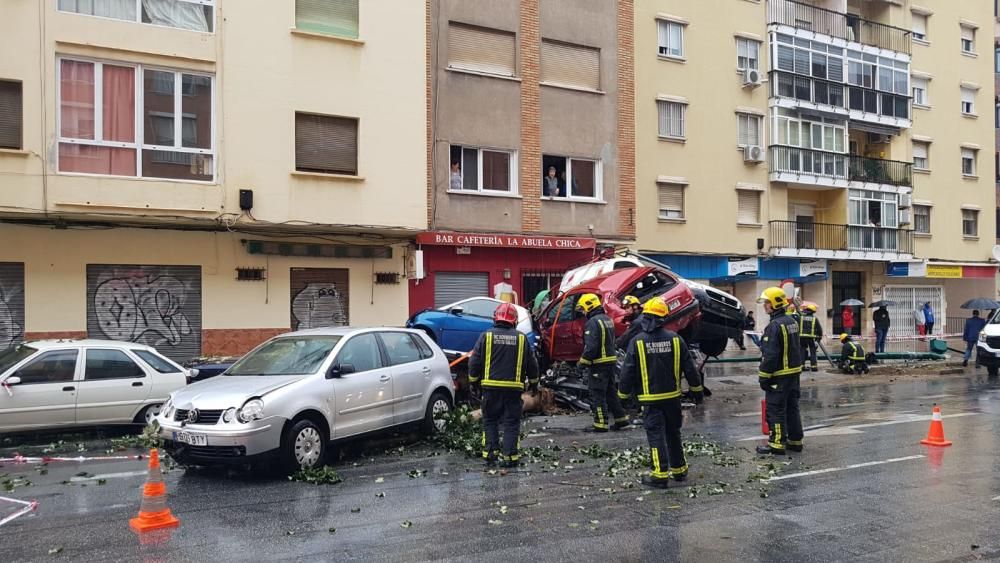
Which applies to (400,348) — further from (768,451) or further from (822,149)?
(822,149)

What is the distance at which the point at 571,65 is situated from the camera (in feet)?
70.1

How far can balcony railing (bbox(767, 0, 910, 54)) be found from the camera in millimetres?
28922

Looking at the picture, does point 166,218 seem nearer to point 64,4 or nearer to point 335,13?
point 64,4

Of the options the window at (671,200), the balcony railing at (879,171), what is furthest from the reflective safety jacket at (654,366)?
the balcony railing at (879,171)

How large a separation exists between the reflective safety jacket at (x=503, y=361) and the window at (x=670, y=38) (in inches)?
775

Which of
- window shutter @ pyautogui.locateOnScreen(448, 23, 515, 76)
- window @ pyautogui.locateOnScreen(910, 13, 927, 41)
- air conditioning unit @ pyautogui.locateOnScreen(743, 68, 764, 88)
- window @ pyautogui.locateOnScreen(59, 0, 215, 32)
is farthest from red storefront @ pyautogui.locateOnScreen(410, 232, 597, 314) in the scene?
window @ pyautogui.locateOnScreen(910, 13, 927, 41)

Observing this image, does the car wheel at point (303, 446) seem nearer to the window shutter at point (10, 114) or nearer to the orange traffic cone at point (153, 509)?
the orange traffic cone at point (153, 509)

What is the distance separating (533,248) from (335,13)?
7.15 m

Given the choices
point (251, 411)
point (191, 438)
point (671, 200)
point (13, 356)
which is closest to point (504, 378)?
point (251, 411)

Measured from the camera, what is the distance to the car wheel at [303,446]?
7.90m

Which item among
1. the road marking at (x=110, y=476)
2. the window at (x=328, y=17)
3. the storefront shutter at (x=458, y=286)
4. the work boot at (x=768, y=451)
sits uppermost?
the window at (x=328, y=17)

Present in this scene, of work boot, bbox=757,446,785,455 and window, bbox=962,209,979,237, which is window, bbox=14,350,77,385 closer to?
work boot, bbox=757,446,785,455

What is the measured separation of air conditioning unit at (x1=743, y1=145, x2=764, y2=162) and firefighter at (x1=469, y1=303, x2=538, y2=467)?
2090cm

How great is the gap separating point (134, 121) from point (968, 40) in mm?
34438
